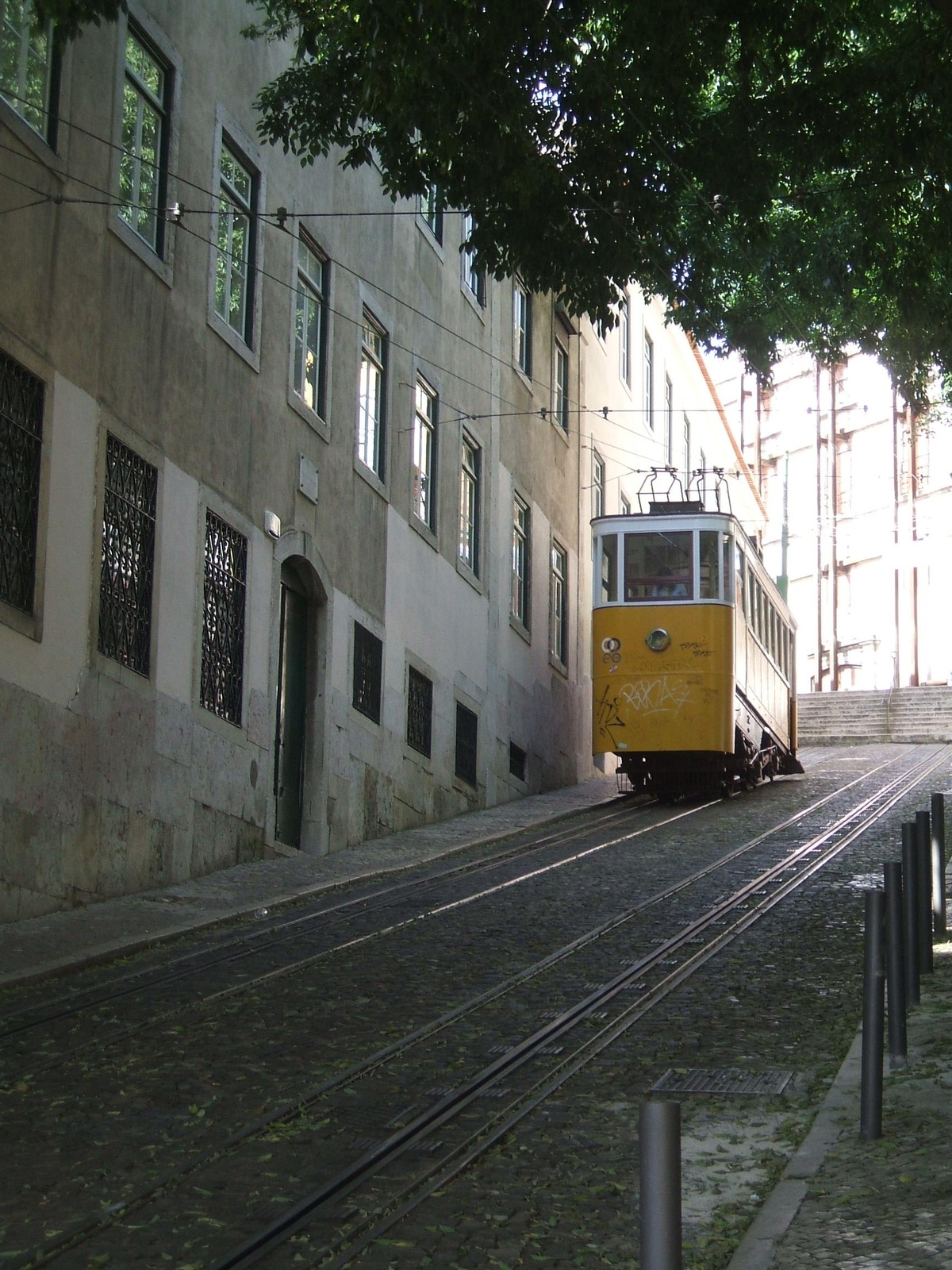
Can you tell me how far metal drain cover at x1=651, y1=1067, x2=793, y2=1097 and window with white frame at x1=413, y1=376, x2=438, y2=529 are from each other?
45.0 ft

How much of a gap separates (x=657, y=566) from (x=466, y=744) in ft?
11.1

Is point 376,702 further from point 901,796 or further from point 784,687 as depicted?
point 784,687

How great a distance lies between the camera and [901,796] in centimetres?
2328

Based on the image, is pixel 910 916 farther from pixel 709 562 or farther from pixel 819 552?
pixel 819 552

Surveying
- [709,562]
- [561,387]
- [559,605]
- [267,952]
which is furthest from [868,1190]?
[561,387]

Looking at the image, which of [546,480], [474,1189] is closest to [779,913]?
[474,1189]

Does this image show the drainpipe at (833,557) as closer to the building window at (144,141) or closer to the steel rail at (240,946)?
the steel rail at (240,946)

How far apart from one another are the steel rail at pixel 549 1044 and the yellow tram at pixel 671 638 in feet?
19.3

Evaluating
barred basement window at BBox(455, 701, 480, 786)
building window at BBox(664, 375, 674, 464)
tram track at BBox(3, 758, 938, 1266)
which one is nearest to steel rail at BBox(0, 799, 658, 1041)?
tram track at BBox(3, 758, 938, 1266)

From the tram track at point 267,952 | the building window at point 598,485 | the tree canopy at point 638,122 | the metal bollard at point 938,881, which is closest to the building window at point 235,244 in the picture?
the tree canopy at point 638,122

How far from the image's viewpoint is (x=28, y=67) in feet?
39.5

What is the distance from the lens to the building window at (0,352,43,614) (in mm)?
11516

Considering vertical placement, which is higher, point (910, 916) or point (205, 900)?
point (910, 916)

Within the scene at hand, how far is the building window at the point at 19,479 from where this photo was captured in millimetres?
11516
